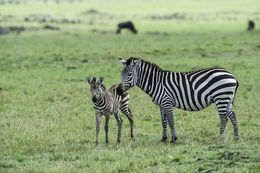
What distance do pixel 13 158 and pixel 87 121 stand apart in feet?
13.2

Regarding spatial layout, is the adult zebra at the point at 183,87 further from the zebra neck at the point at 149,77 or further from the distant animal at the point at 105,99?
the distant animal at the point at 105,99

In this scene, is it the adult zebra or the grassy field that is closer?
the grassy field

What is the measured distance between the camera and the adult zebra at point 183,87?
1046 cm

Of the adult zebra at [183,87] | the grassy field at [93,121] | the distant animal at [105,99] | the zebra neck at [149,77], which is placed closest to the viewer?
the grassy field at [93,121]

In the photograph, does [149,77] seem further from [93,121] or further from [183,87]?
[93,121]

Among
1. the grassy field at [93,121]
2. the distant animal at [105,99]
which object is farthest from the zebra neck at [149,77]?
the grassy field at [93,121]

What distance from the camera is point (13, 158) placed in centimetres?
921

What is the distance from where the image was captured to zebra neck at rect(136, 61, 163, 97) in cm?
1085

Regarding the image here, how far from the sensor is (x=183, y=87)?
1080 cm

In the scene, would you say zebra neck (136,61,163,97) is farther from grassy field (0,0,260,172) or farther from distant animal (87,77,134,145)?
grassy field (0,0,260,172)

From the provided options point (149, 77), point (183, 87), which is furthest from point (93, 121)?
point (183, 87)

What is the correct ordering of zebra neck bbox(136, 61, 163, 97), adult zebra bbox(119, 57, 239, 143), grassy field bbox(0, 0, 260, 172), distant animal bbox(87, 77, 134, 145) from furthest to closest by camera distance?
zebra neck bbox(136, 61, 163, 97) → adult zebra bbox(119, 57, 239, 143) → distant animal bbox(87, 77, 134, 145) → grassy field bbox(0, 0, 260, 172)

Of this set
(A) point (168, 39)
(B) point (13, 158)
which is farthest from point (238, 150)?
(A) point (168, 39)

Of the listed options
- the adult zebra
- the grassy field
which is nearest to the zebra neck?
the adult zebra
